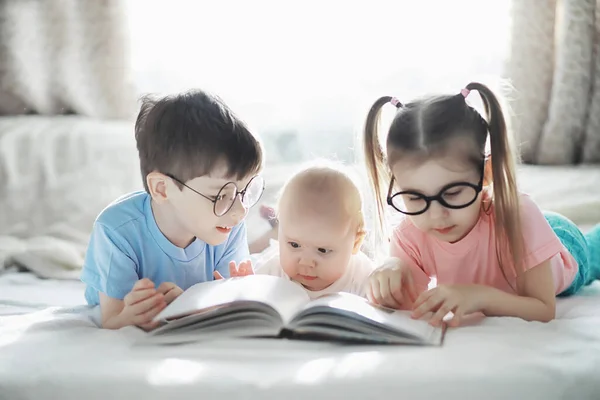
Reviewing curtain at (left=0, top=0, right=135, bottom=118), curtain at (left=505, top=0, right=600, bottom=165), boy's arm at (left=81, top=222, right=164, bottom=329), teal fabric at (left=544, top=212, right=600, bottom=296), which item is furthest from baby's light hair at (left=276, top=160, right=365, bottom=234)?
curtain at (left=0, top=0, right=135, bottom=118)

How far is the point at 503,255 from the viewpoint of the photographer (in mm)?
1218

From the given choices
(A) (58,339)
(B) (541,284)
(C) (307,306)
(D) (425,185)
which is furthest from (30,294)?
(B) (541,284)

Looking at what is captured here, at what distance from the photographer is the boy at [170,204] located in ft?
3.97

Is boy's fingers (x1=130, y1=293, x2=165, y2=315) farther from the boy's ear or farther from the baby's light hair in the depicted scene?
the baby's light hair

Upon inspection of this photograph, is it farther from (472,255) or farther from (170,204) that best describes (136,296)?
(472,255)

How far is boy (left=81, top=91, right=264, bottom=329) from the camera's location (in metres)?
1.21

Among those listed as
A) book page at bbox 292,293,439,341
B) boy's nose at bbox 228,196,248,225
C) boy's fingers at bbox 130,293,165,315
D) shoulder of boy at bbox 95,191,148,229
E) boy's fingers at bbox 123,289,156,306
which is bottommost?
boy's fingers at bbox 130,293,165,315

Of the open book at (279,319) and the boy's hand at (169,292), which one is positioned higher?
the open book at (279,319)

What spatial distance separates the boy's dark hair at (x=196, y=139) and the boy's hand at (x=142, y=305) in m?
→ 0.20

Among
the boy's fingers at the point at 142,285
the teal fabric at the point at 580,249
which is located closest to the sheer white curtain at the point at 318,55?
the teal fabric at the point at 580,249

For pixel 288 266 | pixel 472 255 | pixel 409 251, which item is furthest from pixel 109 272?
pixel 472 255

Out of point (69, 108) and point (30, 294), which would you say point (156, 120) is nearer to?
point (30, 294)

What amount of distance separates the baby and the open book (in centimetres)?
25

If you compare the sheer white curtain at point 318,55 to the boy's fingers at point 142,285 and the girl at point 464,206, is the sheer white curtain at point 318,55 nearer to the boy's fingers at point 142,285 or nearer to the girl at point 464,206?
the girl at point 464,206
